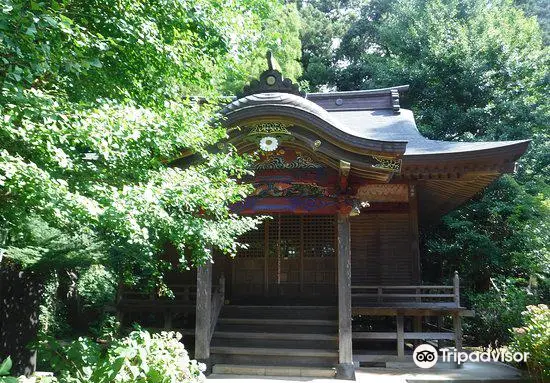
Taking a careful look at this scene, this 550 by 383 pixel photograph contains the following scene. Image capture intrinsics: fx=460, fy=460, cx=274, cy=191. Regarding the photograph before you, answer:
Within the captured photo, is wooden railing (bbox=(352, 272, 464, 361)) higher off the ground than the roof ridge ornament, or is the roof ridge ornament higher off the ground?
the roof ridge ornament

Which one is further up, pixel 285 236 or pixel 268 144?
pixel 268 144

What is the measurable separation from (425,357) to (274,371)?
9.72 ft

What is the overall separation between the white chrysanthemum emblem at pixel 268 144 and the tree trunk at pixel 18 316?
4.69 metres

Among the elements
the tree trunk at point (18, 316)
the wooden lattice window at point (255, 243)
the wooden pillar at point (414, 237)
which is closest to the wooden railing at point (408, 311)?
the wooden pillar at point (414, 237)

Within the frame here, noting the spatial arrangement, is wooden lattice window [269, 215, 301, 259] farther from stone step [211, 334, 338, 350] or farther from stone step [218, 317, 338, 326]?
stone step [211, 334, 338, 350]

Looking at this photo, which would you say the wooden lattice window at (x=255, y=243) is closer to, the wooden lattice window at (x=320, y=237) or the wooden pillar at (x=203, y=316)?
the wooden lattice window at (x=320, y=237)

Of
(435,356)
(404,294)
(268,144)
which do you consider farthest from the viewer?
(435,356)

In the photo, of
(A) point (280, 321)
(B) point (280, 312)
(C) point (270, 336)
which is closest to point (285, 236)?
(B) point (280, 312)

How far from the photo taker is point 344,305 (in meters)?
7.27

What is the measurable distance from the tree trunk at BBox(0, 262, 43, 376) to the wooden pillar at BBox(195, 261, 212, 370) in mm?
2825

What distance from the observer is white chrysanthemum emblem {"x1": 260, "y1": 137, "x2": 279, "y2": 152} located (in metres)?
7.12

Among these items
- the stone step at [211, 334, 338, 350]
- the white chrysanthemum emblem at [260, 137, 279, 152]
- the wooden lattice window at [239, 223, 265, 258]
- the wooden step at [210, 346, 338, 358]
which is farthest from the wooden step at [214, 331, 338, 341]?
Result: the white chrysanthemum emblem at [260, 137, 279, 152]

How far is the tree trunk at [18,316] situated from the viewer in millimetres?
7602

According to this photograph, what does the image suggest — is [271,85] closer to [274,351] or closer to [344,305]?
[344,305]
